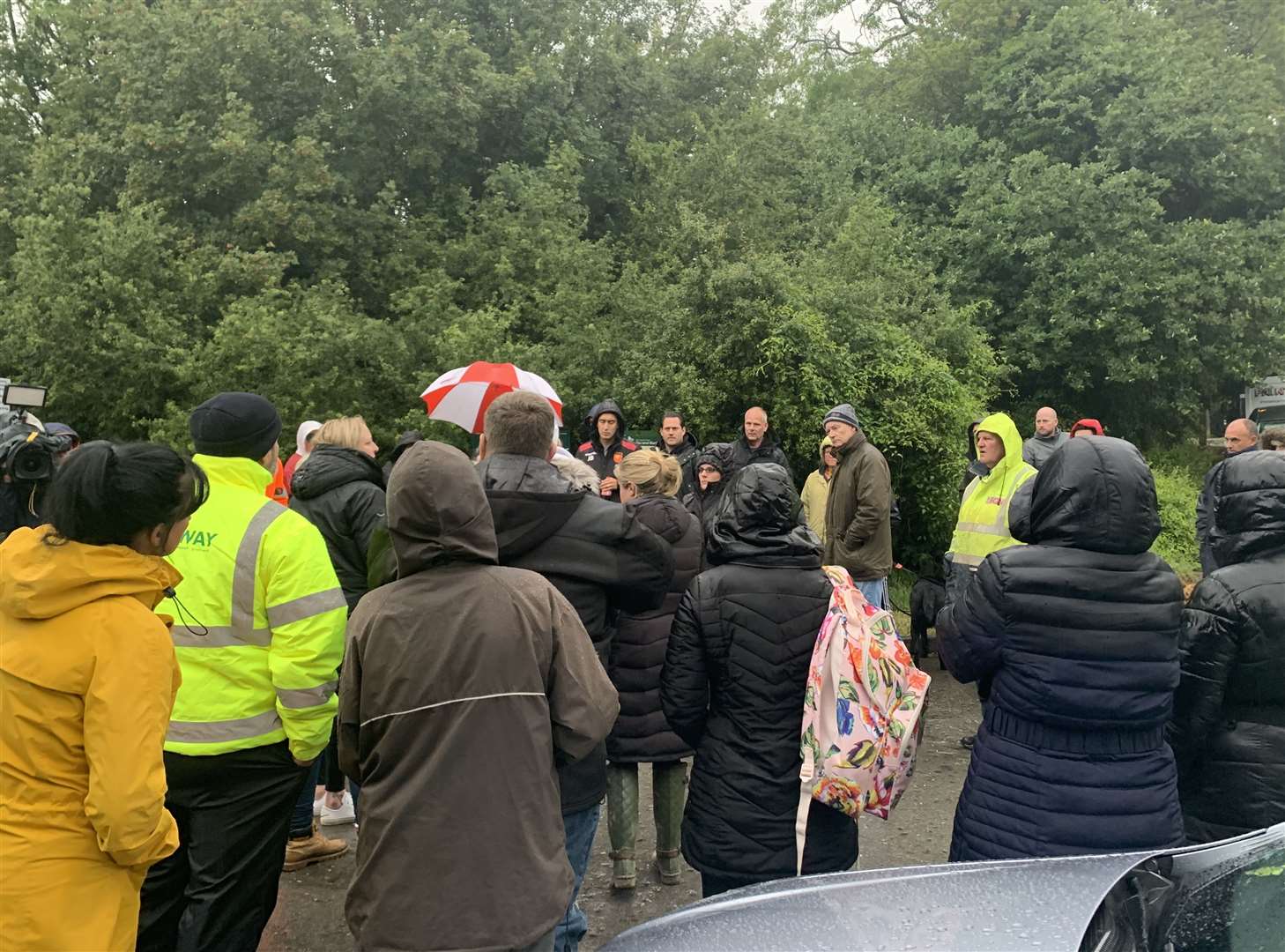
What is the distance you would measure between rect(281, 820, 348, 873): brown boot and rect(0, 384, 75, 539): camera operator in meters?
2.23

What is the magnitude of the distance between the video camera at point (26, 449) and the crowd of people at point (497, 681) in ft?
9.48

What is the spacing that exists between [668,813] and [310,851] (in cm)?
169

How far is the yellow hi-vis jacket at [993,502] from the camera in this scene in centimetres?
558

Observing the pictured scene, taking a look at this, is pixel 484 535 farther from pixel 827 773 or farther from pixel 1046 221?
pixel 1046 221

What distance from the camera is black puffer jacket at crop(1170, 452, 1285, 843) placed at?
3113 millimetres

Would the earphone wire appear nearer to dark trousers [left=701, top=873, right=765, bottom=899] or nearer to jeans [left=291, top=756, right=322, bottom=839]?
jeans [left=291, top=756, right=322, bottom=839]

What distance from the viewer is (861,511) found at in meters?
6.85

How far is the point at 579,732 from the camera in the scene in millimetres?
2516

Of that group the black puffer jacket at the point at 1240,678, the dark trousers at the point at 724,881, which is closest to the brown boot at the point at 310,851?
the dark trousers at the point at 724,881

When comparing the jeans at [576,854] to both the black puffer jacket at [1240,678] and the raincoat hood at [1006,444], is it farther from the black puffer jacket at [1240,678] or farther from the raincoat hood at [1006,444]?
the raincoat hood at [1006,444]

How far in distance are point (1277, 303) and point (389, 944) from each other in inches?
794

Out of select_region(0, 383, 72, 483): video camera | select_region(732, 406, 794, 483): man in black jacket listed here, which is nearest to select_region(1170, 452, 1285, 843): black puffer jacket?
select_region(732, 406, 794, 483): man in black jacket

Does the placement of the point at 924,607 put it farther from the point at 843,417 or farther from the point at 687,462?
the point at 687,462

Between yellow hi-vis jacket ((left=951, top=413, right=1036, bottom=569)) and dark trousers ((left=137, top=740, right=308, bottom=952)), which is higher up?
yellow hi-vis jacket ((left=951, top=413, right=1036, bottom=569))
